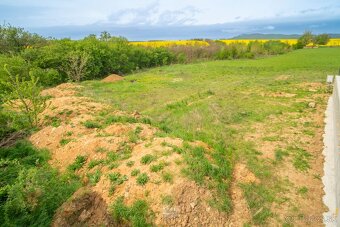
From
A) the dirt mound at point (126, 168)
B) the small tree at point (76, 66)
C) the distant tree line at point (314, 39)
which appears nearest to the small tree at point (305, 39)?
the distant tree line at point (314, 39)

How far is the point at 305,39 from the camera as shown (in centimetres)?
7138

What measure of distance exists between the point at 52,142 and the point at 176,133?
4.62 metres

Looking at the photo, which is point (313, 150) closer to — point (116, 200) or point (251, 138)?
point (251, 138)

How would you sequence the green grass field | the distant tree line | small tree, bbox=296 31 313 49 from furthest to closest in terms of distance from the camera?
the distant tree line → small tree, bbox=296 31 313 49 → the green grass field

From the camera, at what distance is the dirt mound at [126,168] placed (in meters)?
6.25

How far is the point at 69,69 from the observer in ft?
95.6

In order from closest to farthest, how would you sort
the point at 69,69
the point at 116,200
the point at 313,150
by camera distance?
the point at 116,200 → the point at 313,150 → the point at 69,69

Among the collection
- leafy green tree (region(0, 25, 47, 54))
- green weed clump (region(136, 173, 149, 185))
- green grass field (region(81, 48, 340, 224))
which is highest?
leafy green tree (region(0, 25, 47, 54))

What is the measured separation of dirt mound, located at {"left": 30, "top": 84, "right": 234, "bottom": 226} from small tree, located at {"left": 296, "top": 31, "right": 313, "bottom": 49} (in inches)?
2734

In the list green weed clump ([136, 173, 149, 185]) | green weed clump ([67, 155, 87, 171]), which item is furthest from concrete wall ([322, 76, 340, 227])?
green weed clump ([67, 155, 87, 171])

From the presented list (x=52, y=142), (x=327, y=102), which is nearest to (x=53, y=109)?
(x=52, y=142)

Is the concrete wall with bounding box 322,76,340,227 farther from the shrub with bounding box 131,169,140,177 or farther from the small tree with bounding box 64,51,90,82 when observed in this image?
the small tree with bounding box 64,51,90,82

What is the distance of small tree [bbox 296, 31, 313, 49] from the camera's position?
227 ft

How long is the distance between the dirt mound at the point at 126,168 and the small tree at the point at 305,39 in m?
69.4
